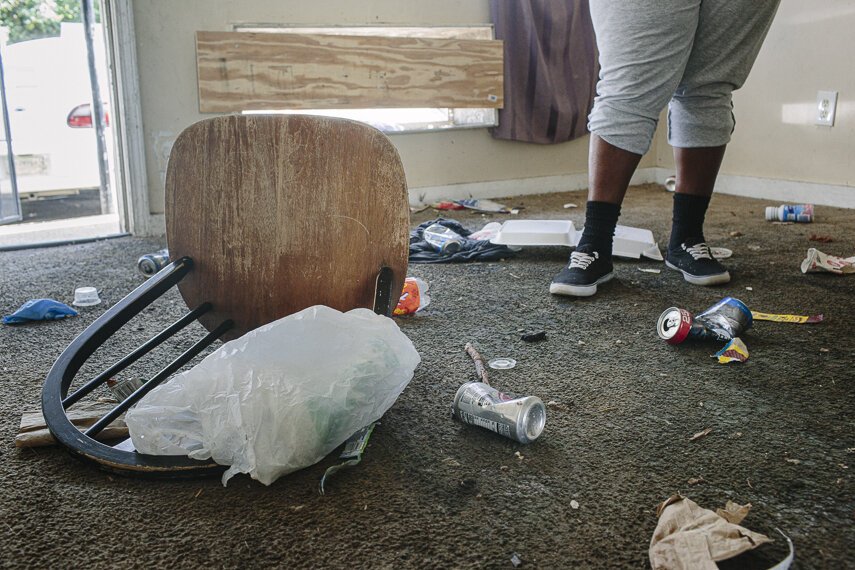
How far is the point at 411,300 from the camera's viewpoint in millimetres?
1516

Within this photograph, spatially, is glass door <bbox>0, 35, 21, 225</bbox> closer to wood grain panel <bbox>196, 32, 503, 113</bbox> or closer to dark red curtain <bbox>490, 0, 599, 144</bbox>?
wood grain panel <bbox>196, 32, 503, 113</bbox>

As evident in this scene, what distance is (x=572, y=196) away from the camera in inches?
133

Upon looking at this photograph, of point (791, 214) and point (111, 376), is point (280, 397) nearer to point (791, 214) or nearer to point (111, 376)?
point (111, 376)

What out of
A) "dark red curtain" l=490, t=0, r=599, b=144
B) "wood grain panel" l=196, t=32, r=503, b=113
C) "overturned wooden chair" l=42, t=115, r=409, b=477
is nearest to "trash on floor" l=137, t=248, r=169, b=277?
"overturned wooden chair" l=42, t=115, r=409, b=477

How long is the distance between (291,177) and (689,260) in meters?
1.12

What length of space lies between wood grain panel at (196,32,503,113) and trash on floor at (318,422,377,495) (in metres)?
2.04

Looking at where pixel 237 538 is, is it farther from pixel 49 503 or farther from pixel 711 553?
pixel 711 553

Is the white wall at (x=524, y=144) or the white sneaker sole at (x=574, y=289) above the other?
the white wall at (x=524, y=144)

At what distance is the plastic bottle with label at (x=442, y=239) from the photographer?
82.7 inches

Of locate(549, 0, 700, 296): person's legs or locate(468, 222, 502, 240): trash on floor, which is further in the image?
locate(468, 222, 502, 240): trash on floor

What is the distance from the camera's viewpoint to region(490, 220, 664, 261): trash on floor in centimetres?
199

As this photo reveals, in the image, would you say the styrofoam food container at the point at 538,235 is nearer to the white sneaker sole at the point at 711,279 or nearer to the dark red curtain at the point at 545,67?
the white sneaker sole at the point at 711,279

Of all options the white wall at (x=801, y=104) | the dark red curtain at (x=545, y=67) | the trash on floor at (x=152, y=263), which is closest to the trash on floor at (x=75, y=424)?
the trash on floor at (x=152, y=263)

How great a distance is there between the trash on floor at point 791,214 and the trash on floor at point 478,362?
5.66ft
